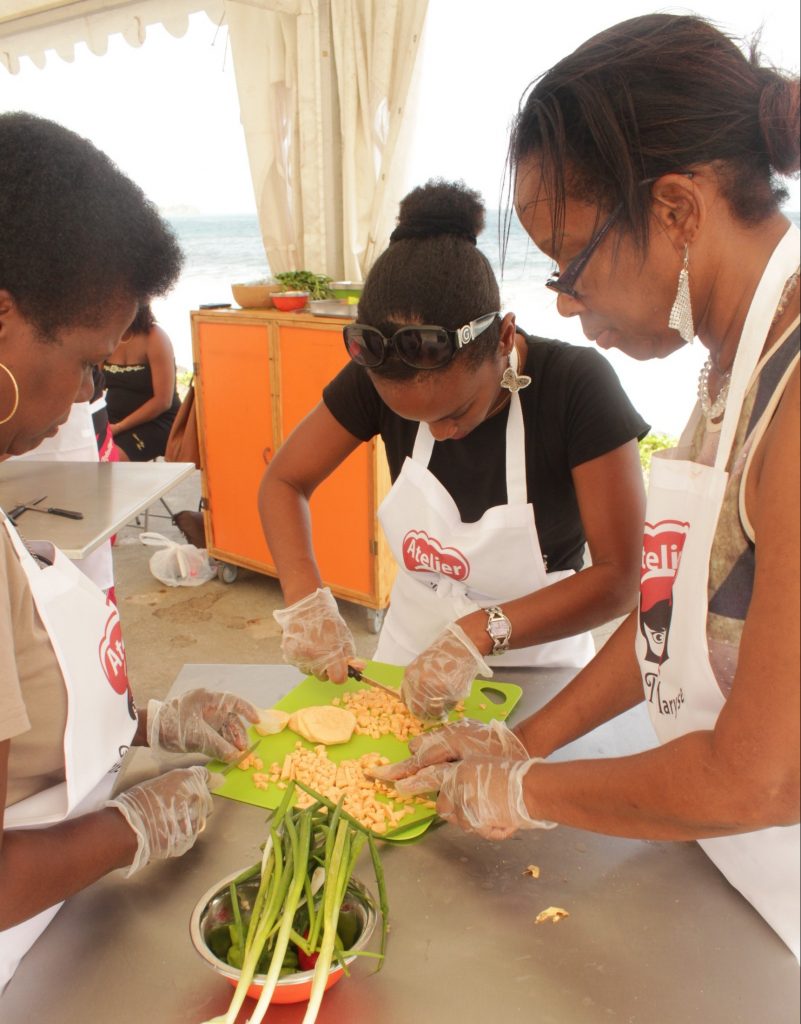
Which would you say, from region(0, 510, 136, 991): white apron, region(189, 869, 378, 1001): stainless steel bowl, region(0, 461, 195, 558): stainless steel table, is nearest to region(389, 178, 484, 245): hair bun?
region(0, 510, 136, 991): white apron

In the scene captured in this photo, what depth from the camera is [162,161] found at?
86.1 feet

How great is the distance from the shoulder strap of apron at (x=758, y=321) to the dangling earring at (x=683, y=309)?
8cm

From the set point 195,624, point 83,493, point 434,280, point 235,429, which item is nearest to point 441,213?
point 434,280

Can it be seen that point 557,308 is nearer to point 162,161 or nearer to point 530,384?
point 530,384

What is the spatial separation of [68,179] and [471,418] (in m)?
0.93

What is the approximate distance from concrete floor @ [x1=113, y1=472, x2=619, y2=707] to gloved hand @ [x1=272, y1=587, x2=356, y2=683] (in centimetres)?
190

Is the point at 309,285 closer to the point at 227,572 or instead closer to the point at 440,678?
the point at 227,572

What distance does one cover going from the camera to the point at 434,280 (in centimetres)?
147

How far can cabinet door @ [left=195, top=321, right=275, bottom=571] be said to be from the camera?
4.09m

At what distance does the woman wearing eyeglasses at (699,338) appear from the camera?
0.81m

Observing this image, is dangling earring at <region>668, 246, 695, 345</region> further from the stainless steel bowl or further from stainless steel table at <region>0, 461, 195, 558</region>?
stainless steel table at <region>0, 461, 195, 558</region>

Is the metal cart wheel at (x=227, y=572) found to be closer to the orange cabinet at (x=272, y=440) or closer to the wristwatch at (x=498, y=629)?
the orange cabinet at (x=272, y=440)

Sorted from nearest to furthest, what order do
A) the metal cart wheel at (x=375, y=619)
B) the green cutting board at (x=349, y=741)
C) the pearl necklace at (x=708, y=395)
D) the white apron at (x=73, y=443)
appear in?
the pearl necklace at (x=708, y=395)
the green cutting board at (x=349, y=741)
the white apron at (x=73, y=443)
the metal cart wheel at (x=375, y=619)

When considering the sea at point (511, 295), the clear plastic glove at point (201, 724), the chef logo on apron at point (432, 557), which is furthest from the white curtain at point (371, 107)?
the clear plastic glove at point (201, 724)
